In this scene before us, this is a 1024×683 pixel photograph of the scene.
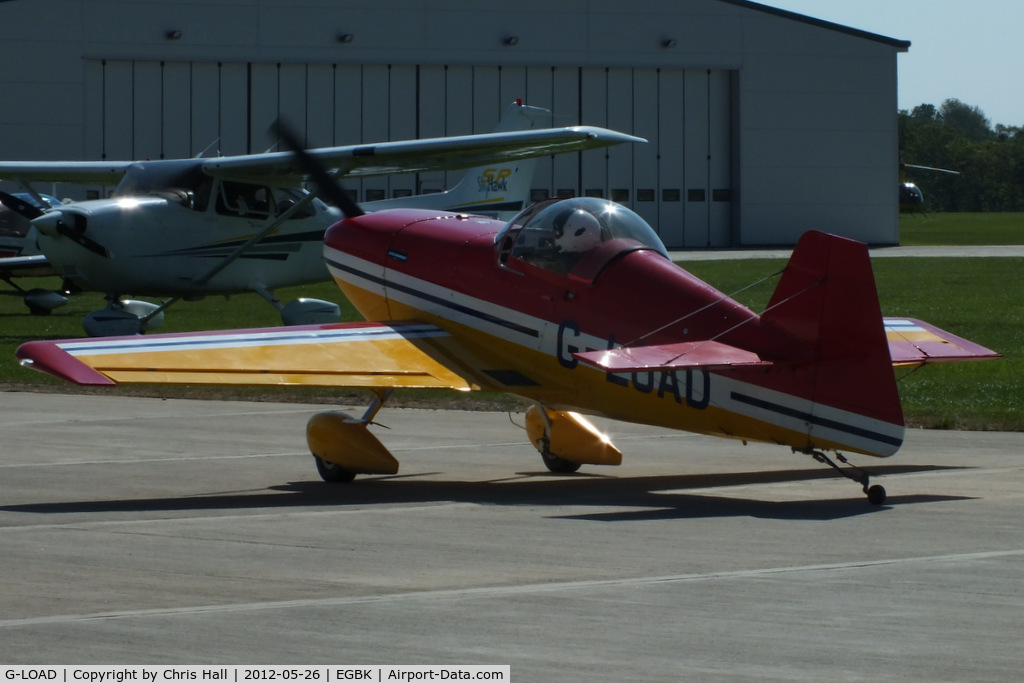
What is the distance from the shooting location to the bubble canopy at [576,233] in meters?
9.22

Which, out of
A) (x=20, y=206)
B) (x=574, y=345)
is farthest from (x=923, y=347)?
(x=20, y=206)

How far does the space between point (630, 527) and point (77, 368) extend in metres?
3.46

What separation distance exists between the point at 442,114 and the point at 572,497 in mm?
46988

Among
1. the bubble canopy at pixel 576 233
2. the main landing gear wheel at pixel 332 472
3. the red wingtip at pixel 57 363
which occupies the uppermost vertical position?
the bubble canopy at pixel 576 233

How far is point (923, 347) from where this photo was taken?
9.93 metres

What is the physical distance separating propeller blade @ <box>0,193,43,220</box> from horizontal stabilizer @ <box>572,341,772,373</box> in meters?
22.8

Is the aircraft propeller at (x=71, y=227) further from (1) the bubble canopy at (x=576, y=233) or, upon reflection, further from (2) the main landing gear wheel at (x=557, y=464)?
(1) the bubble canopy at (x=576, y=233)

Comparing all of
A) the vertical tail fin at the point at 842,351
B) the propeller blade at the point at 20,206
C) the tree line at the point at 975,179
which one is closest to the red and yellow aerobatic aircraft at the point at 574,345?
the vertical tail fin at the point at 842,351

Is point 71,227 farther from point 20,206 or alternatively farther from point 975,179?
point 975,179

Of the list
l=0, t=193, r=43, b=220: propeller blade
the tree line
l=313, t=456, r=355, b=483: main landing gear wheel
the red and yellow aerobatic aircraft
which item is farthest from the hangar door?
the tree line

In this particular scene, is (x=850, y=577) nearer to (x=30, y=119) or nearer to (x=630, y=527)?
(x=630, y=527)

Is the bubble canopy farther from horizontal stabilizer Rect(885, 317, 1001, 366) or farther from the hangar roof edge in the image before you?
the hangar roof edge

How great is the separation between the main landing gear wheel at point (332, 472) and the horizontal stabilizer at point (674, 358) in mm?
2721

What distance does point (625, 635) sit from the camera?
18.0 feet
